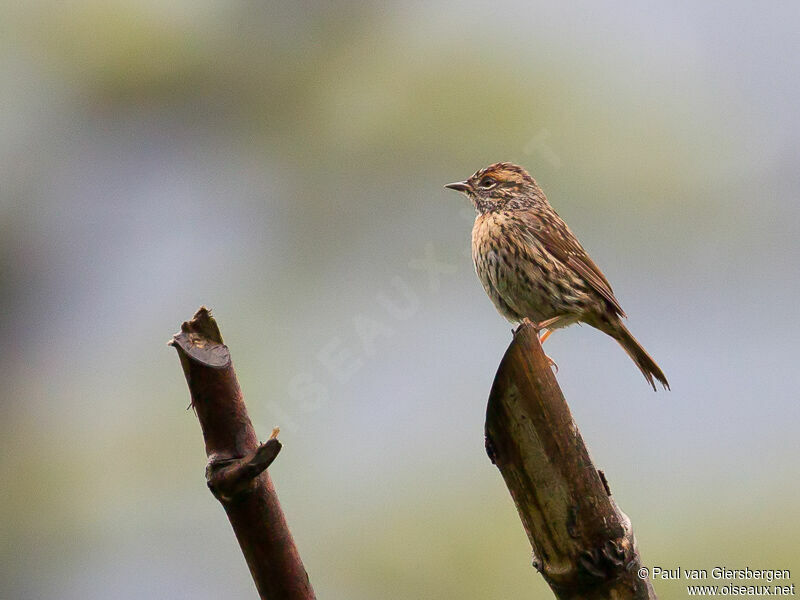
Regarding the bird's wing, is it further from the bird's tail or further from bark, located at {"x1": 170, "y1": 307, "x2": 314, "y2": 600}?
bark, located at {"x1": 170, "y1": 307, "x2": 314, "y2": 600}

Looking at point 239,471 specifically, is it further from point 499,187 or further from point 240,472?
point 499,187

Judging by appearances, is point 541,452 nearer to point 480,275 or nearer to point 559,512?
point 559,512

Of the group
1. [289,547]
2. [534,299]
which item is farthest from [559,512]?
[534,299]

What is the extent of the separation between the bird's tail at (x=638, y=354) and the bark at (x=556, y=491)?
222 centimetres

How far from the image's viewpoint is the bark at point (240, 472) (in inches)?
57.8

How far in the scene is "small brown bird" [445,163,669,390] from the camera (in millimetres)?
4008

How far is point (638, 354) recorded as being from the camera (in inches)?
162

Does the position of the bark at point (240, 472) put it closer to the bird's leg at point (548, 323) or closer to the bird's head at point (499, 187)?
the bird's leg at point (548, 323)

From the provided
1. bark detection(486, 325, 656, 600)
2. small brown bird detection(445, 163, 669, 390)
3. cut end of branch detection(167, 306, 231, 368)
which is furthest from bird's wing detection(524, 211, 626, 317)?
cut end of branch detection(167, 306, 231, 368)

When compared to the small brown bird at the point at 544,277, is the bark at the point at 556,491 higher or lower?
lower

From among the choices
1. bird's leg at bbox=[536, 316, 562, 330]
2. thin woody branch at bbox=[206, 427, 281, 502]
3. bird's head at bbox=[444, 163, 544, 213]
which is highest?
bird's head at bbox=[444, 163, 544, 213]

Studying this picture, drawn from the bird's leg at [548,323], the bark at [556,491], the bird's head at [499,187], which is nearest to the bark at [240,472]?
the bark at [556,491]

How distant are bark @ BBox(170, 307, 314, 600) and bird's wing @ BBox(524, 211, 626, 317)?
2742 millimetres

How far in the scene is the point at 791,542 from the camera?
338cm
